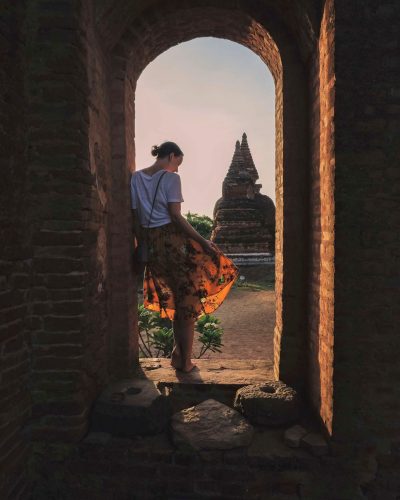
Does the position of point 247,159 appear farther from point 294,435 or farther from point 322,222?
point 294,435

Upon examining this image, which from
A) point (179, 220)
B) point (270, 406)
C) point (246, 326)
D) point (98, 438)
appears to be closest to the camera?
point (98, 438)

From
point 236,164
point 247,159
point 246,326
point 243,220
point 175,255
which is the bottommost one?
point 246,326

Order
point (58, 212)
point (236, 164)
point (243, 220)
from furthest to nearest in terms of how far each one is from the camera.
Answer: point (236, 164), point (243, 220), point (58, 212)

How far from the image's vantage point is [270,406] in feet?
9.91

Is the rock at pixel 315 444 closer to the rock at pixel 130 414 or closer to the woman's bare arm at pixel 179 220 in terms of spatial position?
the rock at pixel 130 414

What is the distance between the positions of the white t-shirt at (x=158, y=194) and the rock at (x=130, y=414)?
1560 millimetres

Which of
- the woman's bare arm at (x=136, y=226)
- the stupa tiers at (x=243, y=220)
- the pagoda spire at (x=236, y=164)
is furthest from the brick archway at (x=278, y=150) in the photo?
the pagoda spire at (x=236, y=164)

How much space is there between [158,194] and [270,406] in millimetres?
2103

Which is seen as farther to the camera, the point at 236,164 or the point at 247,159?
the point at 247,159

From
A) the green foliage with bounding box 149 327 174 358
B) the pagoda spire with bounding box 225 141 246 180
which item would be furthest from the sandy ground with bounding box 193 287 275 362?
the pagoda spire with bounding box 225 141 246 180

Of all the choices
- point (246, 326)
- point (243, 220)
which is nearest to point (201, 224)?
point (243, 220)

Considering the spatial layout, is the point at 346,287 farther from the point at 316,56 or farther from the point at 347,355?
the point at 316,56

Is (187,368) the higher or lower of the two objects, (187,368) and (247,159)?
the lower

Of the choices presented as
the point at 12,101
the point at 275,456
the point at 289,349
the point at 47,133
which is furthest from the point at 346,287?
the point at 12,101
